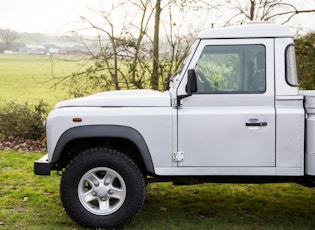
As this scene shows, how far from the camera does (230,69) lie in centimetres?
504

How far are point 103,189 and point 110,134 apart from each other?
0.57 m

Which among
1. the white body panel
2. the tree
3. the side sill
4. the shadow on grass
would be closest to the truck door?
the white body panel

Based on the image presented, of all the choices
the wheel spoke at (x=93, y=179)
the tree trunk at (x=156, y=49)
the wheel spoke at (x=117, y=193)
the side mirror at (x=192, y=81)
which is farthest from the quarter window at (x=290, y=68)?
the tree trunk at (x=156, y=49)

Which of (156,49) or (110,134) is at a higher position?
(156,49)

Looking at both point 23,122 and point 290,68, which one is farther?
point 23,122

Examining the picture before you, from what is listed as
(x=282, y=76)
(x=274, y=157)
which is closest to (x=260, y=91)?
(x=282, y=76)

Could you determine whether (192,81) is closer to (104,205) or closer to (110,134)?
(110,134)

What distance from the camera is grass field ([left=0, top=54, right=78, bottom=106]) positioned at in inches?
437

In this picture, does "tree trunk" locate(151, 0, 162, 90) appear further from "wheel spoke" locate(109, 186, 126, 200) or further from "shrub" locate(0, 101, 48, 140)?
"wheel spoke" locate(109, 186, 126, 200)

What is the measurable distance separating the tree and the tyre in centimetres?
1064

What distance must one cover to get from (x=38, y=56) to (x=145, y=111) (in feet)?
22.8

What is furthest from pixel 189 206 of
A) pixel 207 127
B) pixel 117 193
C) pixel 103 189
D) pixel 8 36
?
pixel 8 36

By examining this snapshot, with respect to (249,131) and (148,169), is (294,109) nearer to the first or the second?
(249,131)

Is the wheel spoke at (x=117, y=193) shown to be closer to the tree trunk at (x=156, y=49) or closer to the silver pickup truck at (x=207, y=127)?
the silver pickup truck at (x=207, y=127)
